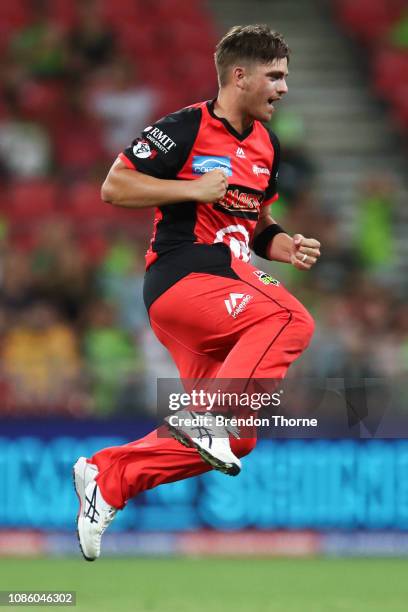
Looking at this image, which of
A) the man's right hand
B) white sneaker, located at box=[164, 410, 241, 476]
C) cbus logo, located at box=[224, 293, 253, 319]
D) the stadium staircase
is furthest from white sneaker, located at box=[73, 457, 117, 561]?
the stadium staircase

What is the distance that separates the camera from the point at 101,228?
12.3 meters

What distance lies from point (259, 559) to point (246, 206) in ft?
17.2

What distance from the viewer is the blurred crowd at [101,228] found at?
35.8ft

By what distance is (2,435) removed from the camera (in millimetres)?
11211

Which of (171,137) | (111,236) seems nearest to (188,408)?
(171,137)

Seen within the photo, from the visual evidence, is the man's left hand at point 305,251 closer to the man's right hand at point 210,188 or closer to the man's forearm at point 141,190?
the man's right hand at point 210,188

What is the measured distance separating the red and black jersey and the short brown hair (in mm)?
264

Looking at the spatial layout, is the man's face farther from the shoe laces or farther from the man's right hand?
the shoe laces

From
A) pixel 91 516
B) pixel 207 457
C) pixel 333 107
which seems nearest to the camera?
pixel 207 457

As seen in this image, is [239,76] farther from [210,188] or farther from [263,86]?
[210,188]

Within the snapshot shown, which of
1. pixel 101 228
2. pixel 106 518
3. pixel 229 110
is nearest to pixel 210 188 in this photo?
pixel 229 110

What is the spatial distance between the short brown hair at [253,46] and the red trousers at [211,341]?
0.91 m

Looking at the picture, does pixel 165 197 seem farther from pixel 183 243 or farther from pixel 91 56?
pixel 91 56

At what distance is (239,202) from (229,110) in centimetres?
42
